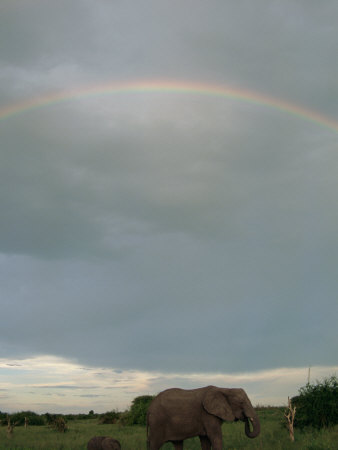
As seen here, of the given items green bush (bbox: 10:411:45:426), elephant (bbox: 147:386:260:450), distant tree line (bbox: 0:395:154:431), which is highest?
elephant (bbox: 147:386:260:450)

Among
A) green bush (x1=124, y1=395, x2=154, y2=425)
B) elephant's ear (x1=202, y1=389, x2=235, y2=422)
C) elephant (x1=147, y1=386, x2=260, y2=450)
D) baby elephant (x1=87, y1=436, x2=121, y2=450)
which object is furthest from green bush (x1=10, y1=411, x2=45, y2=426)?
elephant's ear (x1=202, y1=389, x2=235, y2=422)

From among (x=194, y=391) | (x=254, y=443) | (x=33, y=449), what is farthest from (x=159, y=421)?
(x=33, y=449)

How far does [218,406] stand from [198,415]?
0.97m

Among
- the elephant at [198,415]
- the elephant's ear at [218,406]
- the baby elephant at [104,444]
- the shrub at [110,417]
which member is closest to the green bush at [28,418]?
the shrub at [110,417]

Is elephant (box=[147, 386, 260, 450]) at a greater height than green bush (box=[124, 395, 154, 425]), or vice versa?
elephant (box=[147, 386, 260, 450])

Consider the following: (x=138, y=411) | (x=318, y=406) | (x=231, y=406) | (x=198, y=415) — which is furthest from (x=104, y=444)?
(x=138, y=411)

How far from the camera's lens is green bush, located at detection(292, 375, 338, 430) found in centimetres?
2706

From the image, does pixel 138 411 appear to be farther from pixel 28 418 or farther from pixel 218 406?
pixel 218 406

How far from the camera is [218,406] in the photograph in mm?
16312

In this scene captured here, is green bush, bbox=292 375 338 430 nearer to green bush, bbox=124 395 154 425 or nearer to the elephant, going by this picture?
the elephant

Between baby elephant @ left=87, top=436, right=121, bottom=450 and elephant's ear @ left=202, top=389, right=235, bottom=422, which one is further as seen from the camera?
baby elephant @ left=87, top=436, right=121, bottom=450

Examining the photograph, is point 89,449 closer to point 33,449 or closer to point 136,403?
point 33,449

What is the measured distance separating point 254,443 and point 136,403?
2387 centimetres

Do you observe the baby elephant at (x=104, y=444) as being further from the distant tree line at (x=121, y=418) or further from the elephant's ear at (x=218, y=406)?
the distant tree line at (x=121, y=418)
